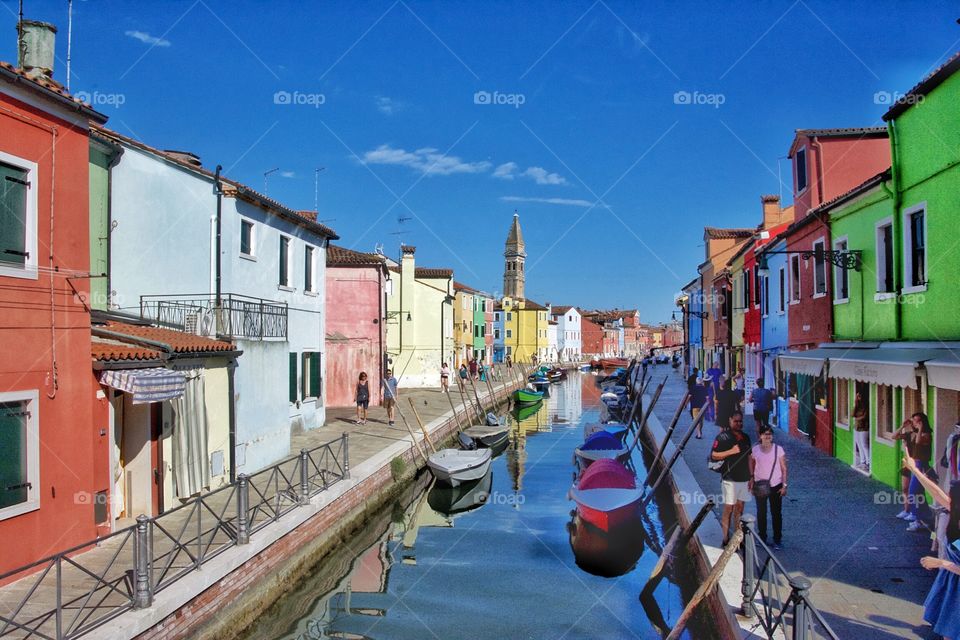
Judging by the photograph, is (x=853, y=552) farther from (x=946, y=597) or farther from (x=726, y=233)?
(x=726, y=233)

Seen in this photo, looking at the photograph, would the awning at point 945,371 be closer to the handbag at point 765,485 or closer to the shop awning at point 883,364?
the shop awning at point 883,364

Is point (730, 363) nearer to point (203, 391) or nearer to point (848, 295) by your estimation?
point (848, 295)

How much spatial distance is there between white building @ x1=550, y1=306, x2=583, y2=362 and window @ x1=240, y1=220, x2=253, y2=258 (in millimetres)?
83842

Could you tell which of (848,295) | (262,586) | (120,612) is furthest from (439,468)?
(120,612)

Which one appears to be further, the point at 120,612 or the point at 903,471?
the point at 903,471

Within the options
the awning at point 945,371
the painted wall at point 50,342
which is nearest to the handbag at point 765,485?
the awning at point 945,371

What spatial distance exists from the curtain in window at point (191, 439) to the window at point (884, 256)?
42.0 ft

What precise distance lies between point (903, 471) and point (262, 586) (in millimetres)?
9883

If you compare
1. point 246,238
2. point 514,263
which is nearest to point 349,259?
point 246,238

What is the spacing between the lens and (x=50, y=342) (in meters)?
8.84

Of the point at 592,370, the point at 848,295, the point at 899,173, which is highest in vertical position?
the point at 899,173

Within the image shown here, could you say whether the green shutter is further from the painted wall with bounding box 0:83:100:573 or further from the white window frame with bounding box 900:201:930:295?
the white window frame with bounding box 900:201:930:295

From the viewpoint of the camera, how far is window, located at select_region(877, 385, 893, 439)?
12.9 meters

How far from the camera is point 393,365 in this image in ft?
132
